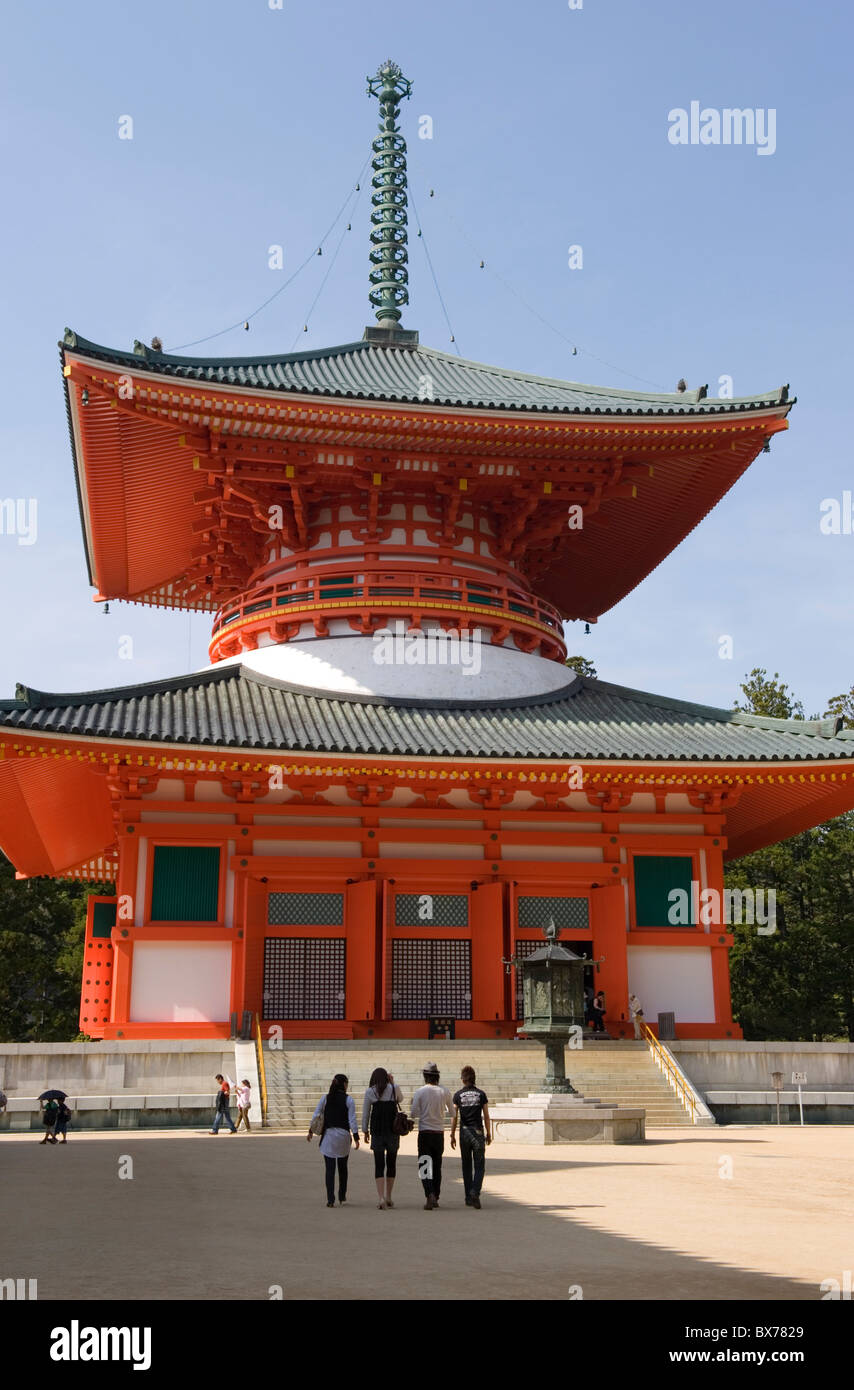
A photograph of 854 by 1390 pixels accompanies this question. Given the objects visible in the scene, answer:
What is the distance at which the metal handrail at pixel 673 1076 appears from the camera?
2353 cm

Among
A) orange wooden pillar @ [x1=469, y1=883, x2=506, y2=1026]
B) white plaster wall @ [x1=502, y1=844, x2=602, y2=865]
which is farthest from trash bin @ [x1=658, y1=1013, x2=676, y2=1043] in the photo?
white plaster wall @ [x1=502, y1=844, x2=602, y2=865]

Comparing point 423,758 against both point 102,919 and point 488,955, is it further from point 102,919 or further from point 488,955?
point 102,919

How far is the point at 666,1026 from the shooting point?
26.9 metres

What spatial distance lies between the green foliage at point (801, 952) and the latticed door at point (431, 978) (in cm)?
2613

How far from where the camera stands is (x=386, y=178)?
40219 millimetres

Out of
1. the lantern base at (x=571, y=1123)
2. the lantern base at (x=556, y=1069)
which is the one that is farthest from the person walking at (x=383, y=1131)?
the lantern base at (x=556, y=1069)

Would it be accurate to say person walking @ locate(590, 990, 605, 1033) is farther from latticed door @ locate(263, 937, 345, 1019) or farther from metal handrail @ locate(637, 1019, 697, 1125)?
latticed door @ locate(263, 937, 345, 1019)

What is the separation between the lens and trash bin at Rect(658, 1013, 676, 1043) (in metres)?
26.7

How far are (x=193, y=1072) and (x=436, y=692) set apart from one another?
10.9m

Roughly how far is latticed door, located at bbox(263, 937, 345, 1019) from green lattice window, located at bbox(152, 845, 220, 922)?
1584 millimetres

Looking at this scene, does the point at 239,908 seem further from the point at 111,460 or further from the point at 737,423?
the point at 737,423

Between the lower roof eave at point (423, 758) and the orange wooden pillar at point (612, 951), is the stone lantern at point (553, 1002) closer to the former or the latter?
the lower roof eave at point (423, 758)

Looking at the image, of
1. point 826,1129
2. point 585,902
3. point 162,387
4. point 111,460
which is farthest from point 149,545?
point 826,1129

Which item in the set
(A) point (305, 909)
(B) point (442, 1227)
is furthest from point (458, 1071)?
(B) point (442, 1227)
